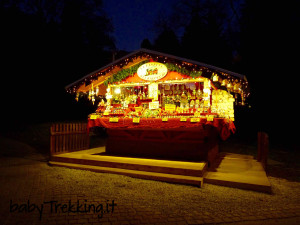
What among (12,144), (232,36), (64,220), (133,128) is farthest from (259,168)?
(232,36)

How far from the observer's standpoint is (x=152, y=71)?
9.59m

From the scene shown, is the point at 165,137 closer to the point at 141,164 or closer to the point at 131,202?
the point at 141,164

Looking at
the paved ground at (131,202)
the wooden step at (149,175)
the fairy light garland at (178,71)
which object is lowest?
the paved ground at (131,202)

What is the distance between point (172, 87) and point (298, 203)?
5.94 meters

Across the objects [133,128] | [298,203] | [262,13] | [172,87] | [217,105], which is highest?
[262,13]

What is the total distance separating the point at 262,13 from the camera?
67.8 feet

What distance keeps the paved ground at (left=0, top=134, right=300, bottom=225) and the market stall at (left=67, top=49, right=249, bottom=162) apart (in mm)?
2022

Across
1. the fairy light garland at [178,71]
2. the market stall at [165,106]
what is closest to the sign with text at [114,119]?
the market stall at [165,106]

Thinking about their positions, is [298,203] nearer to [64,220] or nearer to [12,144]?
[64,220]

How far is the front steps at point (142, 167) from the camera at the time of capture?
6.74m

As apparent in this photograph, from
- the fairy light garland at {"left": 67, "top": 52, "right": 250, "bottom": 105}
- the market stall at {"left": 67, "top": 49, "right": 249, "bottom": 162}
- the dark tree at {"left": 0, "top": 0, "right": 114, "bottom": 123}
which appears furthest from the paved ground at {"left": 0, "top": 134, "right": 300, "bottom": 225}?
the dark tree at {"left": 0, "top": 0, "right": 114, "bottom": 123}

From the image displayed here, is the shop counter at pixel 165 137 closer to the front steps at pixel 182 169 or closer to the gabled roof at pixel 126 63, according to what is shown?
the front steps at pixel 182 169

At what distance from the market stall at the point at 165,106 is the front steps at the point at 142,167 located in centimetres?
89

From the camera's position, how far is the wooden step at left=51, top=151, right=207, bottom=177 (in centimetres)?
689
